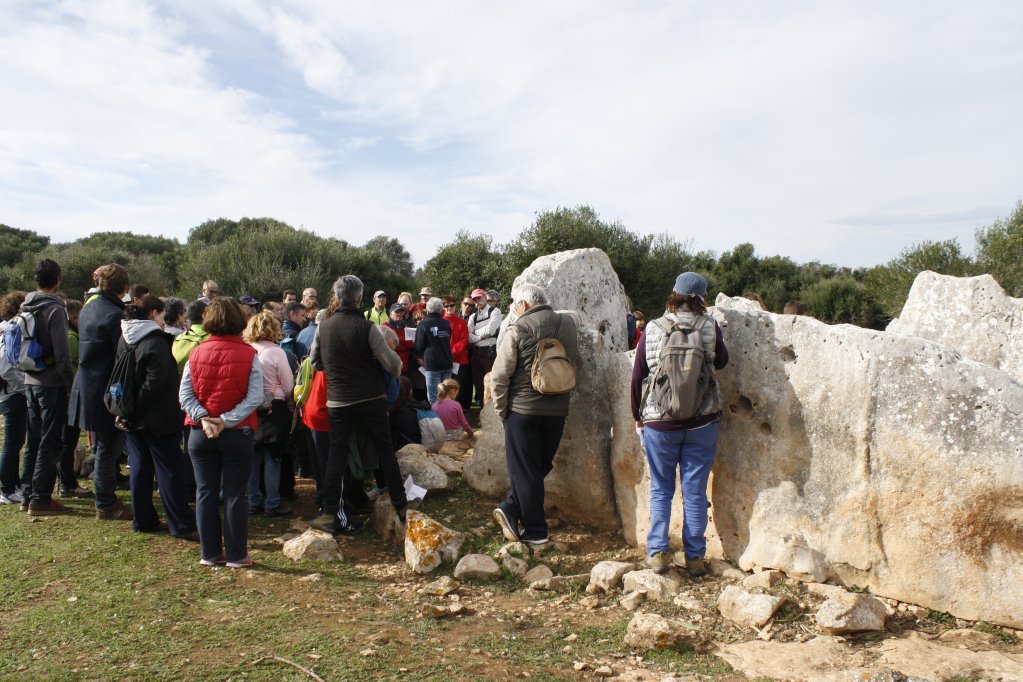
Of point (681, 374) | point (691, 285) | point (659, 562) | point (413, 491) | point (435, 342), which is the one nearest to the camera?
point (681, 374)

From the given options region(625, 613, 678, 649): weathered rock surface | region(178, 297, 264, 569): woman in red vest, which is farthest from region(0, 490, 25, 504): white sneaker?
region(625, 613, 678, 649): weathered rock surface

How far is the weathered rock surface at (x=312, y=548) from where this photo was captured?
608 centimetres

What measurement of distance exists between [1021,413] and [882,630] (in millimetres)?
1639

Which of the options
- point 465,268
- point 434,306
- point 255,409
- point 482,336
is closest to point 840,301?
point 465,268

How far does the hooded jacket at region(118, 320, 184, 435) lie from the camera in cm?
631

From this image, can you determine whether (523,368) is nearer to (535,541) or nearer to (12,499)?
(535,541)

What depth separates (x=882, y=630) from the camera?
4.68 m

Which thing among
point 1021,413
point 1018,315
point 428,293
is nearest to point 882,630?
point 1021,413

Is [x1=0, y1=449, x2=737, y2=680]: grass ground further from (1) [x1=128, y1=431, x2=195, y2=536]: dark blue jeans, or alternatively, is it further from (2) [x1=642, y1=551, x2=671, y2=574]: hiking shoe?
(2) [x1=642, y1=551, x2=671, y2=574]: hiking shoe

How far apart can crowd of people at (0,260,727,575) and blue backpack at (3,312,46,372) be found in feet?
0.04

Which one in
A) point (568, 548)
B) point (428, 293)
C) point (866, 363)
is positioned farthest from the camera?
point (428, 293)

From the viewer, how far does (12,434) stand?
741 centimetres

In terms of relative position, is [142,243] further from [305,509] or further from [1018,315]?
[1018,315]

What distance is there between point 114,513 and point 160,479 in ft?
3.37
